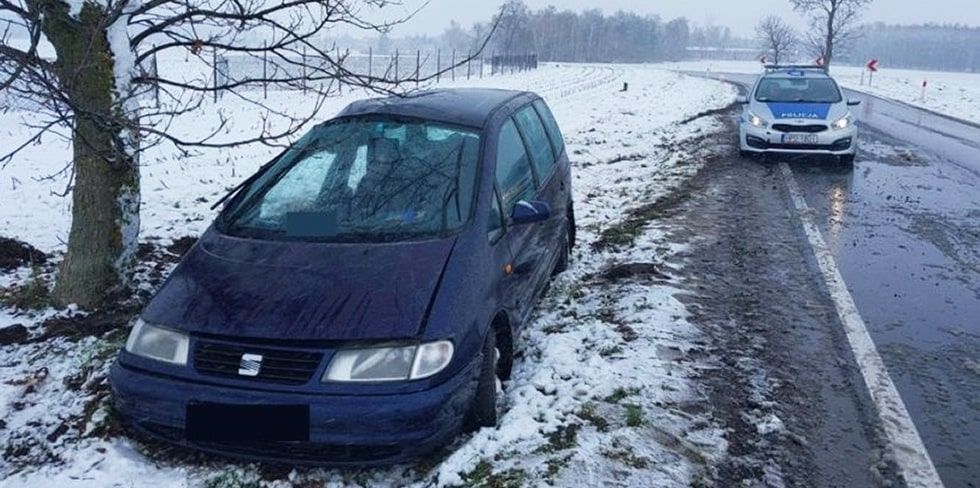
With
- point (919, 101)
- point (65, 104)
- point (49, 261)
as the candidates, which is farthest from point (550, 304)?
point (919, 101)

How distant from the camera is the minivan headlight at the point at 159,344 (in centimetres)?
328

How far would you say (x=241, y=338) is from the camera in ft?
10.4

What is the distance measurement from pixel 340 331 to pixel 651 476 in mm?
1494

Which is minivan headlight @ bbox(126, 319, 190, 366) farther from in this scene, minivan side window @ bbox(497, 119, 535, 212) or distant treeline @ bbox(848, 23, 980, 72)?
distant treeline @ bbox(848, 23, 980, 72)

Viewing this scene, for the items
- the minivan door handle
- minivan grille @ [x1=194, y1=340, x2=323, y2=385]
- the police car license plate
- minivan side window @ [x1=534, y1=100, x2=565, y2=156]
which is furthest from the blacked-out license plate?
the police car license plate

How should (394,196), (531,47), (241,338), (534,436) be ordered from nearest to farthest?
(241,338) < (534,436) < (394,196) < (531,47)

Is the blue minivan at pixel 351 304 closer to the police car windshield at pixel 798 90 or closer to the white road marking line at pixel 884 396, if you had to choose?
the white road marking line at pixel 884 396

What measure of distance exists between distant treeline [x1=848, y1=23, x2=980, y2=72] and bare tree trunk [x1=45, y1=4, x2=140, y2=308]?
440ft

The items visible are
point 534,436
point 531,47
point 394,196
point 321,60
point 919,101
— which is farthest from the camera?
point 531,47

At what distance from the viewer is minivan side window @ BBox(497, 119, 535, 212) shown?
4.55 m

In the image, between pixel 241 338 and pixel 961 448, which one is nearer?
pixel 241 338

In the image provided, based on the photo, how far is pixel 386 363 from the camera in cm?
318

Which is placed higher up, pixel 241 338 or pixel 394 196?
pixel 394 196

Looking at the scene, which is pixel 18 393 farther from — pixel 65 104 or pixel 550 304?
pixel 550 304
